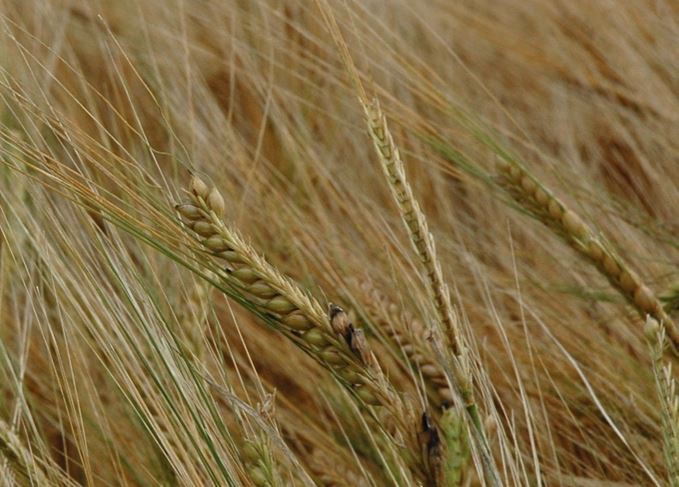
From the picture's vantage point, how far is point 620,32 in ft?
4.80

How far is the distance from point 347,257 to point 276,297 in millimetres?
580

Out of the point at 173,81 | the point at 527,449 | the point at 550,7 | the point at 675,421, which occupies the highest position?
the point at 550,7

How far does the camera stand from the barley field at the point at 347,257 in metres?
0.63

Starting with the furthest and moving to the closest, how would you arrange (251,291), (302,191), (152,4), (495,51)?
1. (495,51)
2. (152,4)
3. (302,191)
4. (251,291)

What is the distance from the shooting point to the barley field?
2.06 ft

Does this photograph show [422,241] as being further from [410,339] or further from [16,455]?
[16,455]

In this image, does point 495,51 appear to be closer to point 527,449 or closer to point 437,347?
point 527,449

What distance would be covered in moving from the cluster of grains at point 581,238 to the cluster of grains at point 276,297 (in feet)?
1.09

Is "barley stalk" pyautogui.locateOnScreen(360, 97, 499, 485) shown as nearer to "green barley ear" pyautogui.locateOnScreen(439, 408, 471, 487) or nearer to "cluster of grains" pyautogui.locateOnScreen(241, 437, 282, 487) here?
"green barley ear" pyautogui.locateOnScreen(439, 408, 471, 487)

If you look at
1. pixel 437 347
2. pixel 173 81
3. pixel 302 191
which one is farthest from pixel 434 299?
pixel 173 81

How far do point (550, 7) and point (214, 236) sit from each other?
1178mm

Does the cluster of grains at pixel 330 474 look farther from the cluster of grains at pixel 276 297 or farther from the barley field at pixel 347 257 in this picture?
the cluster of grains at pixel 276 297

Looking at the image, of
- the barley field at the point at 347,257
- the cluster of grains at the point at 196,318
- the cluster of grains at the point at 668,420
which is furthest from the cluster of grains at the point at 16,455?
the cluster of grains at the point at 668,420

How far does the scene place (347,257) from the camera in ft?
3.77
